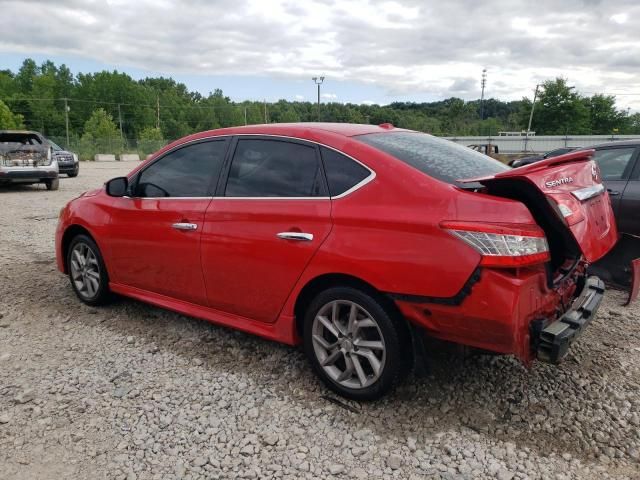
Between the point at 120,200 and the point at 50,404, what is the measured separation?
1831 millimetres

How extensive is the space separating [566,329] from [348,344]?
121 cm

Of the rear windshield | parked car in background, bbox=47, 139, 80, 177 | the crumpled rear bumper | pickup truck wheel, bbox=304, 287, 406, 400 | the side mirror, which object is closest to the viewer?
the crumpled rear bumper

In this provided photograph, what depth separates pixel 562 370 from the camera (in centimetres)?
354

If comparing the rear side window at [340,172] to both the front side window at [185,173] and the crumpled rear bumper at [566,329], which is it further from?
the crumpled rear bumper at [566,329]

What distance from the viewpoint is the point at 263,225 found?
11.0ft

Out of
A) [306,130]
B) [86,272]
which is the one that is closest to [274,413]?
[306,130]

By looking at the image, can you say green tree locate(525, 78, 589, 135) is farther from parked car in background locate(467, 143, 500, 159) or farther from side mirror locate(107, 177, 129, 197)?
side mirror locate(107, 177, 129, 197)

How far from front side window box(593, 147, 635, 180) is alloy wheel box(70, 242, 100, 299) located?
5.31 m

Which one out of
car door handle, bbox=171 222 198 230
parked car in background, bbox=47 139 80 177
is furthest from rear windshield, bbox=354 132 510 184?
parked car in background, bbox=47 139 80 177

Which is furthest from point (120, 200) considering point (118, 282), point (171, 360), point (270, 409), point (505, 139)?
point (505, 139)

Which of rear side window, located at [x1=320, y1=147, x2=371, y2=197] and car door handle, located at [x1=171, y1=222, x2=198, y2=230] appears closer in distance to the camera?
rear side window, located at [x1=320, y1=147, x2=371, y2=197]

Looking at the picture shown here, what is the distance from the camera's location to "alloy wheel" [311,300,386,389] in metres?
3.01

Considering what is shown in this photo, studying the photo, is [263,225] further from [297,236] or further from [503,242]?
[503,242]

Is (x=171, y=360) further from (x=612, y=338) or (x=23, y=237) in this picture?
(x=23, y=237)
